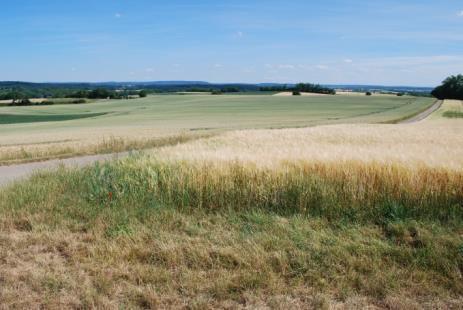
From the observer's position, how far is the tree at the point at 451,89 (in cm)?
12751

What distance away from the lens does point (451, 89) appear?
130 meters

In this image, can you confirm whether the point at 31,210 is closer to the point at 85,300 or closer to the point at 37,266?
the point at 37,266

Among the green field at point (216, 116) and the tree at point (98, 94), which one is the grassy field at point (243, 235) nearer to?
the green field at point (216, 116)

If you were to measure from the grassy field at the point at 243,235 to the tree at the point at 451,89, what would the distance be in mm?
135454

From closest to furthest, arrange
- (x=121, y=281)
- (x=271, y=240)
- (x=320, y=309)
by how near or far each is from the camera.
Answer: (x=320, y=309)
(x=121, y=281)
(x=271, y=240)

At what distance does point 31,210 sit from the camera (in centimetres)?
669

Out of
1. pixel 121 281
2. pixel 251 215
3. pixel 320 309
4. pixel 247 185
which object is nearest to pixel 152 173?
pixel 247 185

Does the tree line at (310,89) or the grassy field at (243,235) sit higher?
the tree line at (310,89)

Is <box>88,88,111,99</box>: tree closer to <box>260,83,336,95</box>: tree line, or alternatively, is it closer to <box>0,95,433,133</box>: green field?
<box>0,95,433,133</box>: green field

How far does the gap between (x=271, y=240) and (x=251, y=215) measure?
994 mm

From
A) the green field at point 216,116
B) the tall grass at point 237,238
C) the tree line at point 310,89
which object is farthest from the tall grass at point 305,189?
the tree line at point 310,89

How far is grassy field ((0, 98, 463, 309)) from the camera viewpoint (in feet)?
13.6

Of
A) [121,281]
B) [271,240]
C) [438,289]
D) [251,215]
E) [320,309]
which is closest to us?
[320,309]

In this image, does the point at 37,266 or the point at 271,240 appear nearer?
the point at 37,266
